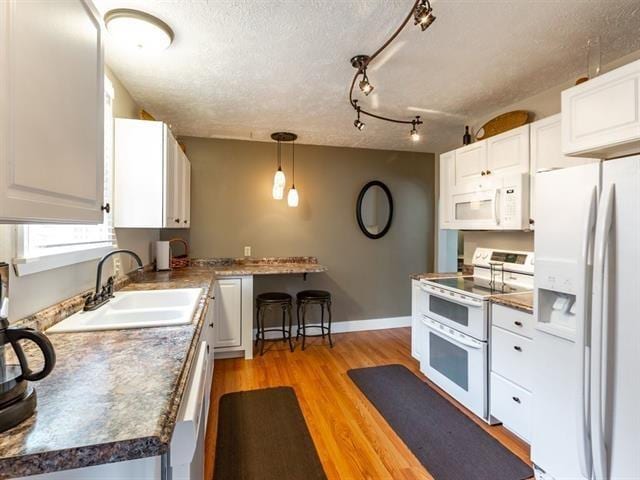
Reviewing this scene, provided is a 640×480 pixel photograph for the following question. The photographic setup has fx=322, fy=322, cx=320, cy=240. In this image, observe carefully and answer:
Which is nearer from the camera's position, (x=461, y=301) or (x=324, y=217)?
(x=461, y=301)

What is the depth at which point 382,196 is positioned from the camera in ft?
14.3

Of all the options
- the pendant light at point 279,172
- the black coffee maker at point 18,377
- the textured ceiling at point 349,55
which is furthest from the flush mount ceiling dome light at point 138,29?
the pendant light at point 279,172

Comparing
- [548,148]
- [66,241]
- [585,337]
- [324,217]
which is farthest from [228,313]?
[548,148]

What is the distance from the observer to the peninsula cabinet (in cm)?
213

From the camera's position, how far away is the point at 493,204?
98.7 inches

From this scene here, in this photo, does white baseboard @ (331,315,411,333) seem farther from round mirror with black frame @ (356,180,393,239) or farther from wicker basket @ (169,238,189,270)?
wicker basket @ (169,238,189,270)

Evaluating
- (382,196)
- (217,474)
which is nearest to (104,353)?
(217,474)

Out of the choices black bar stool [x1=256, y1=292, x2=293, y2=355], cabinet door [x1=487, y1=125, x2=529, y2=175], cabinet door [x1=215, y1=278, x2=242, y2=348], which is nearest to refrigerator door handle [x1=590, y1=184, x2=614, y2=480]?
cabinet door [x1=487, y1=125, x2=529, y2=175]

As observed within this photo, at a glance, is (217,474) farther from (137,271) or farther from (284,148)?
(284,148)

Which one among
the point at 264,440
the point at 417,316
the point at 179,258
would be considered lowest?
the point at 264,440

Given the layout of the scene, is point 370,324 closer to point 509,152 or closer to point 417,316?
point 417,316

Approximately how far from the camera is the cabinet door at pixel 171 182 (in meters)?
2.24

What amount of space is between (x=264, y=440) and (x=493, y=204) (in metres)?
2.35

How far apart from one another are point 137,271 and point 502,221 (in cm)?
295
